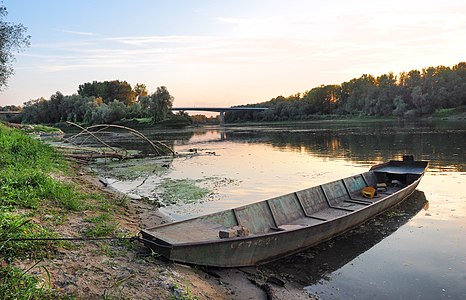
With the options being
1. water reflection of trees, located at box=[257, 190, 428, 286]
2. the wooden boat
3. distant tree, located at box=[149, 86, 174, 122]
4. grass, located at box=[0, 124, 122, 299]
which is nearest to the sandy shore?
the wooden boat

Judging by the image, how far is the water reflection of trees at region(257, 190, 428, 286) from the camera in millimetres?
7727

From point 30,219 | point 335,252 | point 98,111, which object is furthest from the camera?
point 98,111

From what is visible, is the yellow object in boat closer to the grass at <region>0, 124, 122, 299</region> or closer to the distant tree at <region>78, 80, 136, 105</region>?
the grass at <region>0, 124, 122, 299</region>

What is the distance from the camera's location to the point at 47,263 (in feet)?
18.1

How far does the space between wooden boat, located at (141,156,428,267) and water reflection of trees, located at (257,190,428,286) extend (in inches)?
8.2

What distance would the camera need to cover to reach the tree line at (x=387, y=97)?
7738 cm

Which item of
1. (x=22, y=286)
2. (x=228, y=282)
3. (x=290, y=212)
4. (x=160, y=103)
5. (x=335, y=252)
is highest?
(x=160, y=103)

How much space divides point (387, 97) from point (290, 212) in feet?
277

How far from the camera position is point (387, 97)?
85438 mm

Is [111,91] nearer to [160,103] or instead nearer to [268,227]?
[160,103]

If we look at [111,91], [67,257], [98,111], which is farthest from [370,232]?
[111,91]

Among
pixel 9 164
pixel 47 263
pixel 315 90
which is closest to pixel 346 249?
pixel 47 263

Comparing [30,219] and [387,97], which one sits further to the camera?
[387,97]

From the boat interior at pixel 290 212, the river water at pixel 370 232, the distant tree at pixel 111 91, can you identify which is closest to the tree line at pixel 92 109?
the distant tree at pixel 111 91
